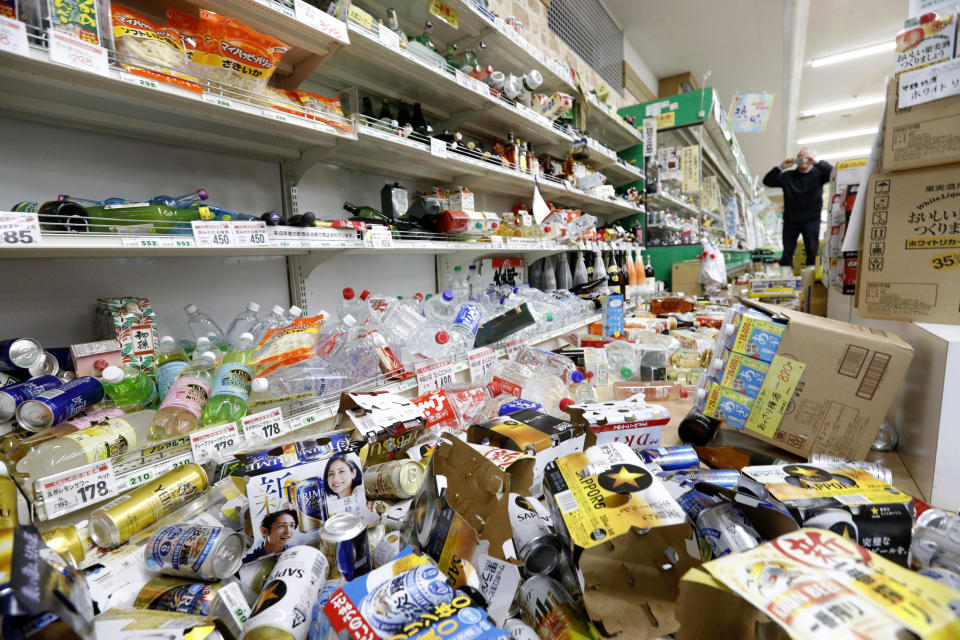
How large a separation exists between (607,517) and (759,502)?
0.28 m

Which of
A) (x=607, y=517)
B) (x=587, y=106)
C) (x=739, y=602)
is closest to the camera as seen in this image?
(x=739, y=602)

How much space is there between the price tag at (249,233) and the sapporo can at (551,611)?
1.07 metres

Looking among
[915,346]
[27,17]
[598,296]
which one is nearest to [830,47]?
[598,296]

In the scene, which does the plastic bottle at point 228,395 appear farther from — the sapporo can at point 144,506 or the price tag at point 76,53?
the price tag at point 76,53

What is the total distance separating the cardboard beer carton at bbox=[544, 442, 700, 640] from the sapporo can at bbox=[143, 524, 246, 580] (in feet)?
1.96

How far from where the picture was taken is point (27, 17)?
830 millimetres

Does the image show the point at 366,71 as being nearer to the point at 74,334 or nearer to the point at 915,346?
the point at 74,334

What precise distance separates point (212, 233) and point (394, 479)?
0.79 metres

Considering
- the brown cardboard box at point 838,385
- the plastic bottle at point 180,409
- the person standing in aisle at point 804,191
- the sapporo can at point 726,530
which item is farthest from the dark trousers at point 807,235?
the plastic bottle at point 180,409

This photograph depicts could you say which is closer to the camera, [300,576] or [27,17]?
[300,576]

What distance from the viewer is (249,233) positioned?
110 cm

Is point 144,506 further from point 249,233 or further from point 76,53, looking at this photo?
point 76,53

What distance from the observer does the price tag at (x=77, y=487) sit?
0.73 m

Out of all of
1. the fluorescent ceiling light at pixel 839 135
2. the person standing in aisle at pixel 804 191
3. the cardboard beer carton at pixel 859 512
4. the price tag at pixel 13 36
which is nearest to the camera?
the cardboard beer carton at pixel 859 512
